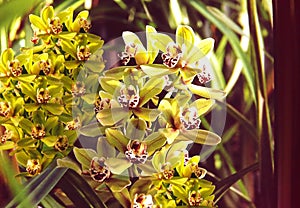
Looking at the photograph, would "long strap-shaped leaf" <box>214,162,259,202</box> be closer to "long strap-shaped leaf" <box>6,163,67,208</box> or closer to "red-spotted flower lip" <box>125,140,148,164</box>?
"red-spotted flower lip" <box>125,140,148,164</box>

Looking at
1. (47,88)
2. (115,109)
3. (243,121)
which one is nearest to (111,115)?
(115,109)

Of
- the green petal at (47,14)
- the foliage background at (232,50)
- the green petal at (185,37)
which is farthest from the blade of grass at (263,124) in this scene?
the green petal at (47,14)

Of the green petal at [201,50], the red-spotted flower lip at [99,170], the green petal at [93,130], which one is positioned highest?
the green petal at [201,50]

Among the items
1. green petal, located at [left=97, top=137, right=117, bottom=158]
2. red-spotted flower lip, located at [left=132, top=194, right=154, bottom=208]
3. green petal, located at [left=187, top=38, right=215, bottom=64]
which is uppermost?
green petal, located at [left=187, top=38, right=215, bottom=64]

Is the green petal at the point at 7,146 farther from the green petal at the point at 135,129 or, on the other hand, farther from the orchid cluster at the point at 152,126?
the green petal at the point at 135,129

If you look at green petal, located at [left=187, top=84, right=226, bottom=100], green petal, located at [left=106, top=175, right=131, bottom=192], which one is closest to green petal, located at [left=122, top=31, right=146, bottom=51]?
green petal, located at [left=187, top=84, right=226, bottom=100]

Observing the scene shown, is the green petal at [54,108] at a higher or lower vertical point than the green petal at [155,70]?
lower
